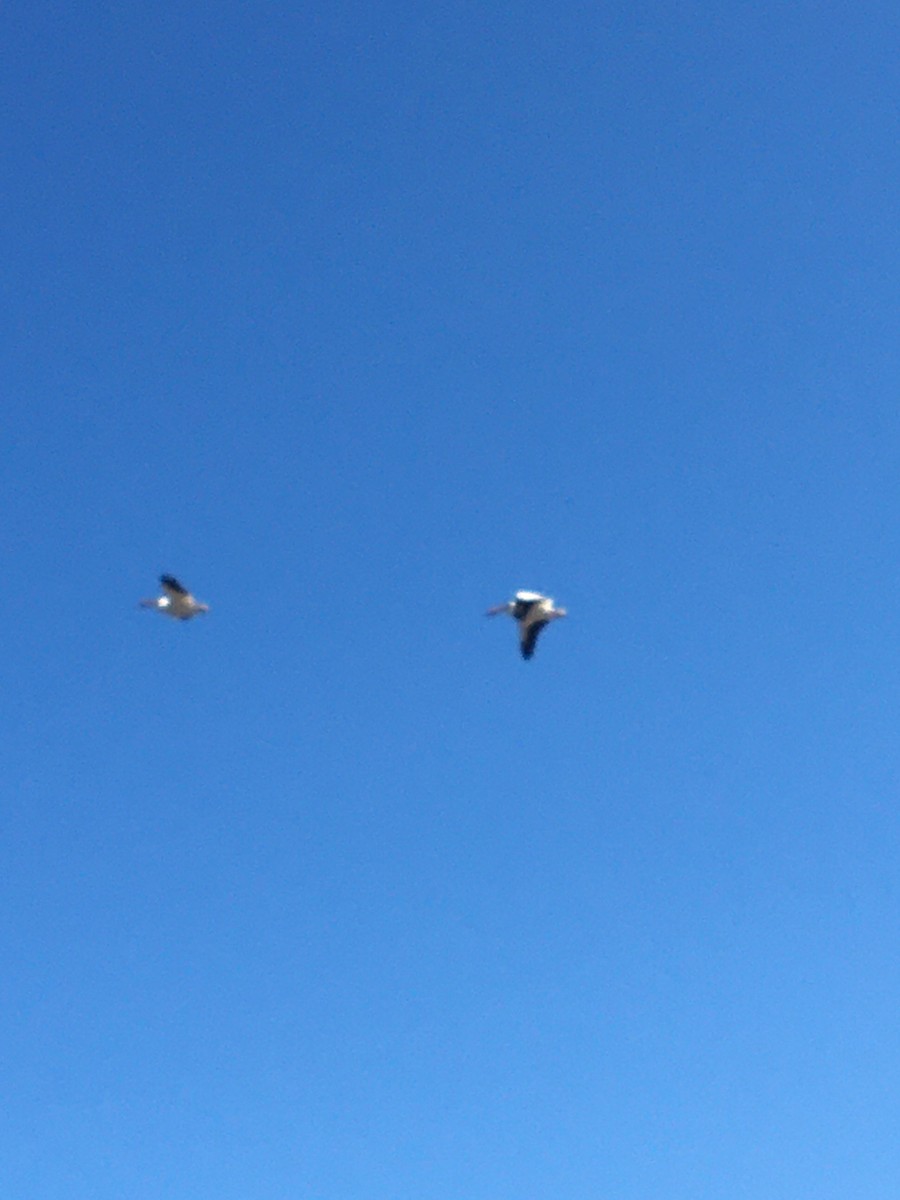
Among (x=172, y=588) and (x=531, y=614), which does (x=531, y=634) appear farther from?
(x=172, y=588)

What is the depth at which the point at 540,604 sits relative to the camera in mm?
60344

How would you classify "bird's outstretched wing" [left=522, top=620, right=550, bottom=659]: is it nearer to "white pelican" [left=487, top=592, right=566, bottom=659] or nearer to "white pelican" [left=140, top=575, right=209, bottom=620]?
"white pelican" [left=487, top=592, right=566, bottom=659]

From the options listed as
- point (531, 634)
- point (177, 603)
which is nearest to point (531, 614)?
point (531, 634)

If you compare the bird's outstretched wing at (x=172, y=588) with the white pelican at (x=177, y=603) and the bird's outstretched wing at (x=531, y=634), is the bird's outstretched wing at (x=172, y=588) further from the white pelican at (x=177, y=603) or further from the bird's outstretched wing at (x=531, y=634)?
the bird's outstretched wing at (x=531, y=634)

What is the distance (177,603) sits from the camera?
212 ft

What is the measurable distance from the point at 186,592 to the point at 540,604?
1606 centimetres

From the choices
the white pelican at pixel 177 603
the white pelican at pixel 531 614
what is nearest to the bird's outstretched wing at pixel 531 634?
the white pelican at pixel 531 614

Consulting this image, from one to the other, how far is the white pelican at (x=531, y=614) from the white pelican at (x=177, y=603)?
47.6 feet

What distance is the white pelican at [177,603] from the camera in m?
63.9

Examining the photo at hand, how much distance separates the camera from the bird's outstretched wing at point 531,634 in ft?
198

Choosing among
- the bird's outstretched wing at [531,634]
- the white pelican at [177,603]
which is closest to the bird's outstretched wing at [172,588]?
the white pelican at [177,603]

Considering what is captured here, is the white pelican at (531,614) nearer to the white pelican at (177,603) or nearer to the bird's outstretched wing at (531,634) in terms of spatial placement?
the bird's outstretched wing at (531,634)

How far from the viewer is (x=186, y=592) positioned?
64.2 metres

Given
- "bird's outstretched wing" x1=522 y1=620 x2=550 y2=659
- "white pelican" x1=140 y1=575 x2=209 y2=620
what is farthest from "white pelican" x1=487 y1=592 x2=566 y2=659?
"white pelican" x1=140 y1=575 x2=209 y2=620
